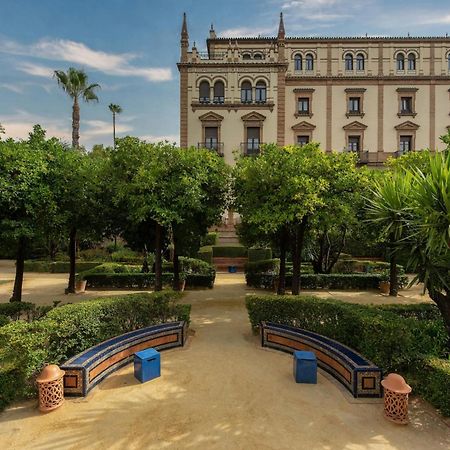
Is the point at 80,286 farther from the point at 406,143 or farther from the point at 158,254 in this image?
the point at 406,143

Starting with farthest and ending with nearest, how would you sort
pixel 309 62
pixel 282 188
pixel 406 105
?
pixel 309 62, pixel 406 105, pixel 282 188

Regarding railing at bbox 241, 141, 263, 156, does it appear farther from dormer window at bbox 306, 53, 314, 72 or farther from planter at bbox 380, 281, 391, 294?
planter at bbox 380, 281, 391, 294

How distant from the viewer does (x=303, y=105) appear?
34.1m

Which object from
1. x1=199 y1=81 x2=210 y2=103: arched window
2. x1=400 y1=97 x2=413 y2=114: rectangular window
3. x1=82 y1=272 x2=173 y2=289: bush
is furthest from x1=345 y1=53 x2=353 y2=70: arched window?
x1=82 y1=272 x2=173 y2=289: bush

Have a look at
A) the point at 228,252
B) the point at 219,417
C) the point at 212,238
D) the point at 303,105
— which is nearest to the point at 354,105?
the point at 303,105

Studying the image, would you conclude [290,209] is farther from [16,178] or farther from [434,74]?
[434,74]

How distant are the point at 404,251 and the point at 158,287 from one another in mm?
10009

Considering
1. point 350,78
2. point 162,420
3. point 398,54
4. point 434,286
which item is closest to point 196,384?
point 162,420

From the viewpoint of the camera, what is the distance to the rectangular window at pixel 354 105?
3394cm

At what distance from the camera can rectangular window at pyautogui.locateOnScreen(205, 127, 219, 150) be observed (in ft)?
107

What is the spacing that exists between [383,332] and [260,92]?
29.4 metres

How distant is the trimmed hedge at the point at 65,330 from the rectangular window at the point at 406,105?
32969mm

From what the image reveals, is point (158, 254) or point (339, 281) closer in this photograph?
point (158, 254)

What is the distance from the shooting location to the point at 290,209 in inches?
497
